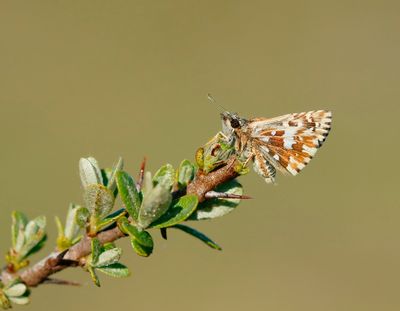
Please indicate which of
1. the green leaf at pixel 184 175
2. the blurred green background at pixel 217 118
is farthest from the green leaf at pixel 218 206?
the blurred green background at pixel 217 118

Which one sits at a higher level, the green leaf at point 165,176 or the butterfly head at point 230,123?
the butterfly head at point 230,123

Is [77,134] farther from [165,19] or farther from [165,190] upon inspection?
[165,190]

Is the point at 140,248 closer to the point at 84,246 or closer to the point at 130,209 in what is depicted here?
the point at 130,209

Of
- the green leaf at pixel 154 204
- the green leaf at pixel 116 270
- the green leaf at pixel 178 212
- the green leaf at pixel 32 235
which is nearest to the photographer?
the green leaf at pixel 154 204

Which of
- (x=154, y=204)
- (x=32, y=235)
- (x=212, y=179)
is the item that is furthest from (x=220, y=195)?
(x=32, y=235)

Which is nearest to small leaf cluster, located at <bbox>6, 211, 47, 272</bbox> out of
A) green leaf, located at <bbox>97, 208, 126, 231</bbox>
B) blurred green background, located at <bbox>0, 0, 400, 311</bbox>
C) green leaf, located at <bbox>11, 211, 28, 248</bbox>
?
green leaf, located at <bbox>11, 211, 28, 248</bbox>

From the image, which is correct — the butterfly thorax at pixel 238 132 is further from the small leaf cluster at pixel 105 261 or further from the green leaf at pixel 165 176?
the small leaf cluster at pixel 105 261
